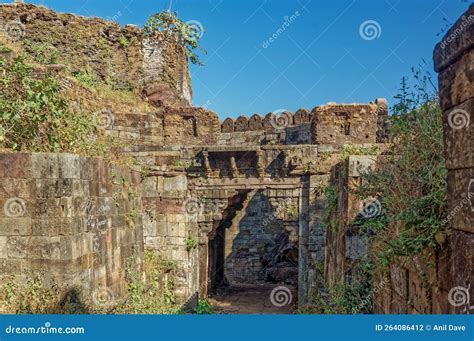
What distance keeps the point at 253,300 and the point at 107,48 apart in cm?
1163

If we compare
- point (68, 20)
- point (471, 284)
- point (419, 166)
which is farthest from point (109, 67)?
point (471, 284)

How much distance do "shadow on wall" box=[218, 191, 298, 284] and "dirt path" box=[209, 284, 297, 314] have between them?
2411 millimetres

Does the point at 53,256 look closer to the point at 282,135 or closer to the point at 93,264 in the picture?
the point at 93,264

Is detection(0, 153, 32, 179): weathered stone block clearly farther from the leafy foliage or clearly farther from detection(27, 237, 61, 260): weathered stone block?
the leafy foliage

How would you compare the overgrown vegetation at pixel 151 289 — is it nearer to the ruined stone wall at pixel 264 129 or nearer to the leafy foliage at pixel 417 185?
the leafy foliage at pixel 417 185

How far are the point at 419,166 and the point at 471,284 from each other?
56.8 inches

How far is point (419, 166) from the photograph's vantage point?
3.70 metres

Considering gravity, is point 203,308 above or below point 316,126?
below

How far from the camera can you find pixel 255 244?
61.8 feet

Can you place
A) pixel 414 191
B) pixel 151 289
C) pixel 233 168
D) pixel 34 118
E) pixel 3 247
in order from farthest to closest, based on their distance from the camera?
1. pixel 233 168
2. pixel 151 289
3. pixel 34 118
4. pixel 3 247
5. pixel 414 191

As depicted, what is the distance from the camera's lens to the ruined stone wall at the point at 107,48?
16.1 meters

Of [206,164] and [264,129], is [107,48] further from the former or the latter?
[206,164]

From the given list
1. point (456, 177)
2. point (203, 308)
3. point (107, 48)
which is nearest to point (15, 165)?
point (456, 177)

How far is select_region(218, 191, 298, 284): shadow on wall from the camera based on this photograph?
18.2 meters
